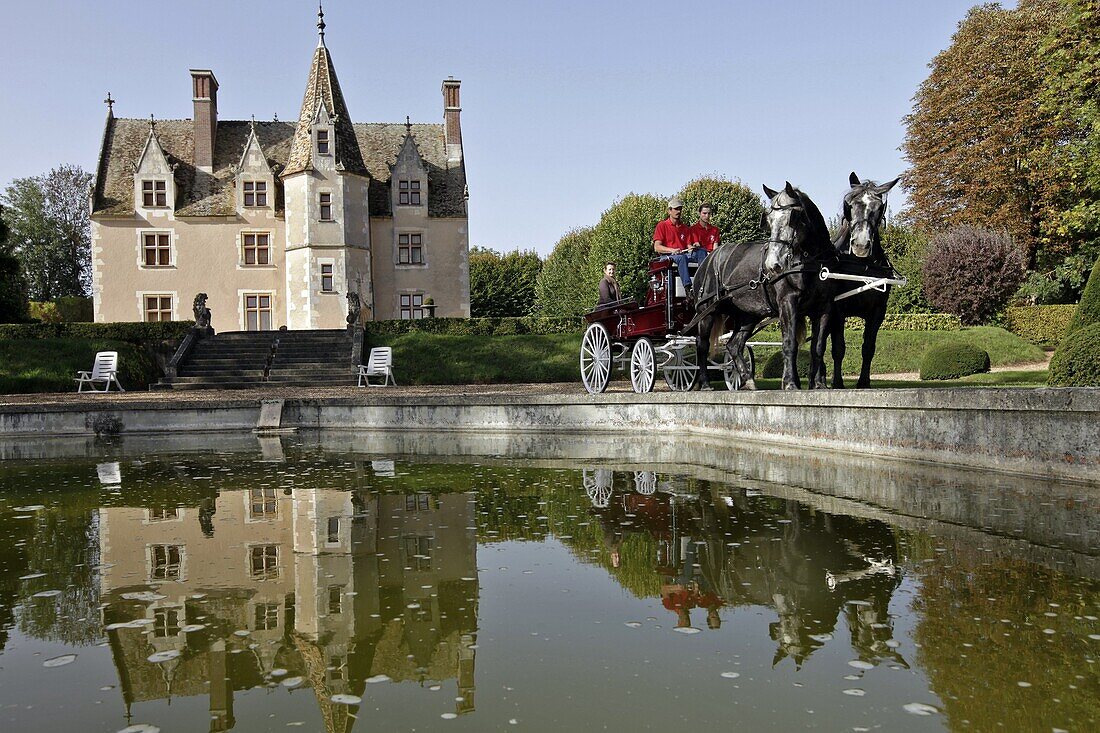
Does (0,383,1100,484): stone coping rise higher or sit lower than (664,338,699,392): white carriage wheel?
lower

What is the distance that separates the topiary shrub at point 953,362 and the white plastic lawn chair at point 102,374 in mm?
19769

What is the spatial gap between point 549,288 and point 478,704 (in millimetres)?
60962

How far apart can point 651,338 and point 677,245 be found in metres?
1.56

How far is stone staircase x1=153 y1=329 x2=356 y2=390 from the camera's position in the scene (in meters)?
24.2

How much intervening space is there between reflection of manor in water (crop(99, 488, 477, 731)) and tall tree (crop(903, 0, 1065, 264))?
114 feet

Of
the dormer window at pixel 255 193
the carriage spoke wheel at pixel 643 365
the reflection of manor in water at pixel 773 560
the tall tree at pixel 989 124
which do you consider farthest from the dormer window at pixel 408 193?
the reflection of manor in water at pixel 773 560

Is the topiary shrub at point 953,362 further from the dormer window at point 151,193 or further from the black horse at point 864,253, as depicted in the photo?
the dormer window at point 151,193

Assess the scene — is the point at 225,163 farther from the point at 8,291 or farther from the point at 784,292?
the point at 784,292

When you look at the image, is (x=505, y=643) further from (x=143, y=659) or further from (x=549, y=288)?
(x=549, y=288)

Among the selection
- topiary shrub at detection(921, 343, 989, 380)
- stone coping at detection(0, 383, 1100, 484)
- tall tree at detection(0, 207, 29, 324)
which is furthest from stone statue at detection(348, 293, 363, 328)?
topiary shrub at detection(921, 343, 989, 380)

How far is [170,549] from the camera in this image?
5.92 meters

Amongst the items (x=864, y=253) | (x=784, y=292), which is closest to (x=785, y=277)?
(x=784, y=292)

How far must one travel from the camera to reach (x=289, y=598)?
4.66 meters

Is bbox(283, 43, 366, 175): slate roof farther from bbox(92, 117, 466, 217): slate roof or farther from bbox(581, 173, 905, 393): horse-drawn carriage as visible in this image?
bbox(581, 173, 905, 393): horse-drawn carriage
